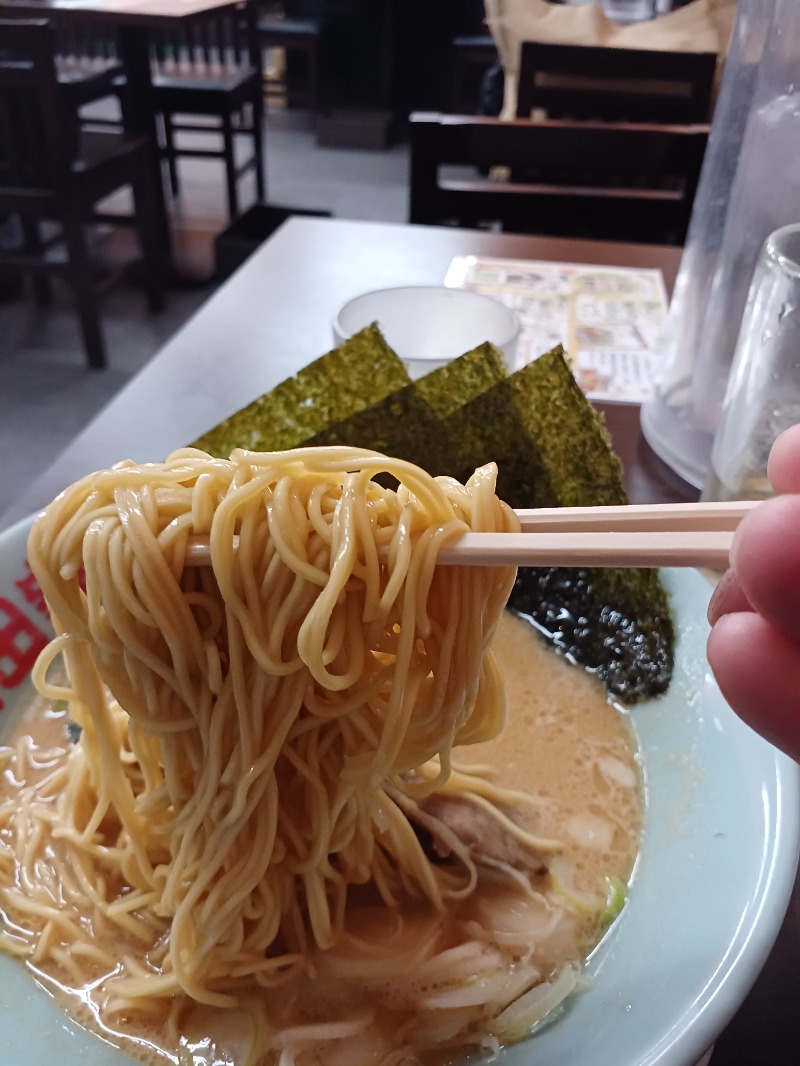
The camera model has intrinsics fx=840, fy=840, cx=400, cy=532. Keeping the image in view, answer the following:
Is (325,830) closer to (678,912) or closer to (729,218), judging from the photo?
(678,912)

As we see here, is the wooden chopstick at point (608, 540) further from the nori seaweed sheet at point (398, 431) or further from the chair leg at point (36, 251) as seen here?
the chair leg at point (36, 251)

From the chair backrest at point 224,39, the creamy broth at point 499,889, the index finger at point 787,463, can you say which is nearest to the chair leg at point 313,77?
the chair backrest at point 224,39

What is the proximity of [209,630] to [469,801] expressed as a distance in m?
0.40

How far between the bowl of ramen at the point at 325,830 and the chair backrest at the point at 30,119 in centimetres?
267

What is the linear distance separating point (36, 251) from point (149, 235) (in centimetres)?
58

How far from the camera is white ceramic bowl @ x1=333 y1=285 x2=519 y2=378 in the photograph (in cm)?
133

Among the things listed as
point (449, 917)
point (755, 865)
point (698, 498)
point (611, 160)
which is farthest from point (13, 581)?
point (611, 160)

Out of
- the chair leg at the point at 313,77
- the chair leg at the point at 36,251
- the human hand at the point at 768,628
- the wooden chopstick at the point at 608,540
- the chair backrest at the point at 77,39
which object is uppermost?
the human hand at the point at 768,628

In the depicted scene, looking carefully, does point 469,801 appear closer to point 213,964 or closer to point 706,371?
point 213,964

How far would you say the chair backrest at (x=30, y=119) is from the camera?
288 centimetres

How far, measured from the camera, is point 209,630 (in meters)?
0.70

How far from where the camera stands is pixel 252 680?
704mm

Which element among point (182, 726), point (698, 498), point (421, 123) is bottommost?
point (698, 498)

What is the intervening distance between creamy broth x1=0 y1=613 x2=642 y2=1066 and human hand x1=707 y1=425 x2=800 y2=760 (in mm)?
405
